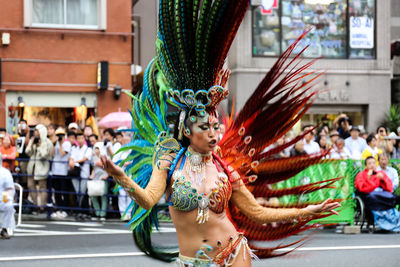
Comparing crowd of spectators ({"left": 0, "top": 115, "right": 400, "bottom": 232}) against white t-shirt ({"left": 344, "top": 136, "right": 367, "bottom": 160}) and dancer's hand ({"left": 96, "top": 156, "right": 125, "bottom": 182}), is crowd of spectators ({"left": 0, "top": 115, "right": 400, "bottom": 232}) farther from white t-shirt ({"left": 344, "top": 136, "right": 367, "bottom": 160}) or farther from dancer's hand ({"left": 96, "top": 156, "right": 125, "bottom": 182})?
dancer's hand ({"left": 96, "top": 156, "right": 125, "bottom": 182})

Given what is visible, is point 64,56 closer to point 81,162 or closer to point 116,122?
point 116,122

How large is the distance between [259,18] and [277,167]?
1937cm

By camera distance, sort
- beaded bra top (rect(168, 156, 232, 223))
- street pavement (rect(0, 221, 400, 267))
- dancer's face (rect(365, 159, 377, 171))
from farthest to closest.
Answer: dancer's face (rect(365, 159, 377, 171))
street pavement (rect(0, 221, 400, 267))
beaded bra top (rect(168, 156, 232, 223))

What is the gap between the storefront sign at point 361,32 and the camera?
25.0 metres

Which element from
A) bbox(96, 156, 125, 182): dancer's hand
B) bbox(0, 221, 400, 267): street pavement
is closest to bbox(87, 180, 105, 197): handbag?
bbox(0, 221, 400, 267): street pavement

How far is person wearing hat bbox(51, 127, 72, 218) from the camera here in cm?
1323

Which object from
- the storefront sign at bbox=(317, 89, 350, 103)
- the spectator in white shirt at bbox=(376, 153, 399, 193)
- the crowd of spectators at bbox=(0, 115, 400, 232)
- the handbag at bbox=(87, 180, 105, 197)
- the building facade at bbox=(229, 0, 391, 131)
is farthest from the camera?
the storefront sign at bbox=(317, 89, 350, 103)

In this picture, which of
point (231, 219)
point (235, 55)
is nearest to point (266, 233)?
point (231, 219)

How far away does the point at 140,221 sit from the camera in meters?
5.20

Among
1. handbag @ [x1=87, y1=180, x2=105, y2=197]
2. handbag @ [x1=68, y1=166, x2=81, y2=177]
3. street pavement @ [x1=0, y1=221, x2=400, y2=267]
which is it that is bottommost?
street pavement @ [x1=0, y1=221, x2=400, y2=267]

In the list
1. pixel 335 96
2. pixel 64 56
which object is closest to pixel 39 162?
pixel 64 56

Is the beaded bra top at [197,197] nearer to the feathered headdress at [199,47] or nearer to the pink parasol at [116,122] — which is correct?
the feathered headdress at [199,47]

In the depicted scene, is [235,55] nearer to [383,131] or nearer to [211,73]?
[383,131]

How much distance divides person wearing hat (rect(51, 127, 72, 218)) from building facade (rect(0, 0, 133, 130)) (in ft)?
20.3
